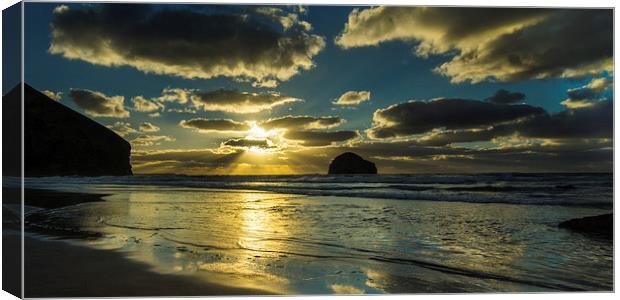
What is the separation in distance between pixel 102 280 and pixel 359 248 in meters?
3.19

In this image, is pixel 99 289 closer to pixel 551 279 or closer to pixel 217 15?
pixel 217 15

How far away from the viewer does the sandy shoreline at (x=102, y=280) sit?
211 inches

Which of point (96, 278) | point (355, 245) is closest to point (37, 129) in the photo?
point (96, 278)

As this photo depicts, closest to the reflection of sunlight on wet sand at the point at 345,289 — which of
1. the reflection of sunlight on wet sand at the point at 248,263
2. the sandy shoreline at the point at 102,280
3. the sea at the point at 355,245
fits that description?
the sea at the point at 355,245

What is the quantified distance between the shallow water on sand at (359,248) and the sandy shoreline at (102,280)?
18 centimetres

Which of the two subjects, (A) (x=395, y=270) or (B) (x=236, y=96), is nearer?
(A) (x=395, y=270)

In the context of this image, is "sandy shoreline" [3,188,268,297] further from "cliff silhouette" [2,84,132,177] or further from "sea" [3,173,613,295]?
"cliff silhouette" [2,84,132,177]

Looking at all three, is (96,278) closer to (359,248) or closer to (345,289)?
(345,289)

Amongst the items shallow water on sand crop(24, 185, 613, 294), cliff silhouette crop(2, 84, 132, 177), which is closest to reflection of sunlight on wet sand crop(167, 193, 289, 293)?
shallow water on sand crop(24, 185, 613, 294)

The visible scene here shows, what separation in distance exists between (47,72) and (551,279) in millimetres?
6990

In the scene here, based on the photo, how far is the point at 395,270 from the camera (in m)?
5.68

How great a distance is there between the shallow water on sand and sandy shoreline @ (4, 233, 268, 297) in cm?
18

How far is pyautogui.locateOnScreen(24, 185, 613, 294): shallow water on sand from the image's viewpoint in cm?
546

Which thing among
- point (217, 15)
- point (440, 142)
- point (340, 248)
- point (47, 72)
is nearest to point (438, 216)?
point (440, 142)
